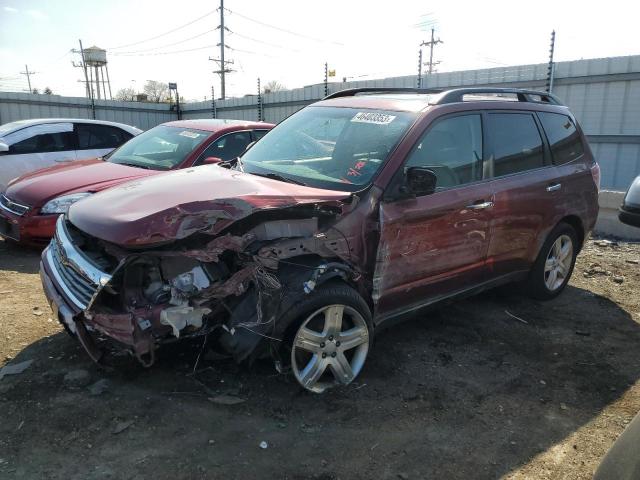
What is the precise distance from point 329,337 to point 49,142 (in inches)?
261

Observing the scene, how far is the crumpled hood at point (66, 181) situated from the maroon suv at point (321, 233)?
2.15m

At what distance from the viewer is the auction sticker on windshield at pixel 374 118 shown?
3822 mm

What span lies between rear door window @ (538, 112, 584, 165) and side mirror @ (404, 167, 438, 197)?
6.63 ft

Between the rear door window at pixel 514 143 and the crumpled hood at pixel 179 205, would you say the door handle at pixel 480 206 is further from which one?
the crumpled hood at pixel 179 205

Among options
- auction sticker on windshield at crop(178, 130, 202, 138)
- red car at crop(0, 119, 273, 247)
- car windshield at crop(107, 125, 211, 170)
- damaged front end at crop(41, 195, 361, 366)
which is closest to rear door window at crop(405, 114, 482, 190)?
damaged front end at crop(41, 195, 361, 366)

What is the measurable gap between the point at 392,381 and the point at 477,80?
934cm

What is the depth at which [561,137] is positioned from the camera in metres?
4.98

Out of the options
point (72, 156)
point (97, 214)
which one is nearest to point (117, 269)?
point (97, 214)

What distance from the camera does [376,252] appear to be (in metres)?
3.40

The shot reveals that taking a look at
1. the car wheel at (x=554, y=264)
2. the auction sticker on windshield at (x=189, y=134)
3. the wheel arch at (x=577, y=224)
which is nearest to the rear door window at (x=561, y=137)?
the wheel arch at (x=577, y=224)

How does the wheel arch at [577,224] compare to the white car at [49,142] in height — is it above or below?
below

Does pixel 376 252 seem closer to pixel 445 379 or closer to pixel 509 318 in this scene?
pixel 445 379

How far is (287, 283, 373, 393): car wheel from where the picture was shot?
310 cm

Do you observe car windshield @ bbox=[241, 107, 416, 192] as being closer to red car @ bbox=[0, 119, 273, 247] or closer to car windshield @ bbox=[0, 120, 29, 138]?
Result: red car @ bbox=[0, 119, 273, 247]
